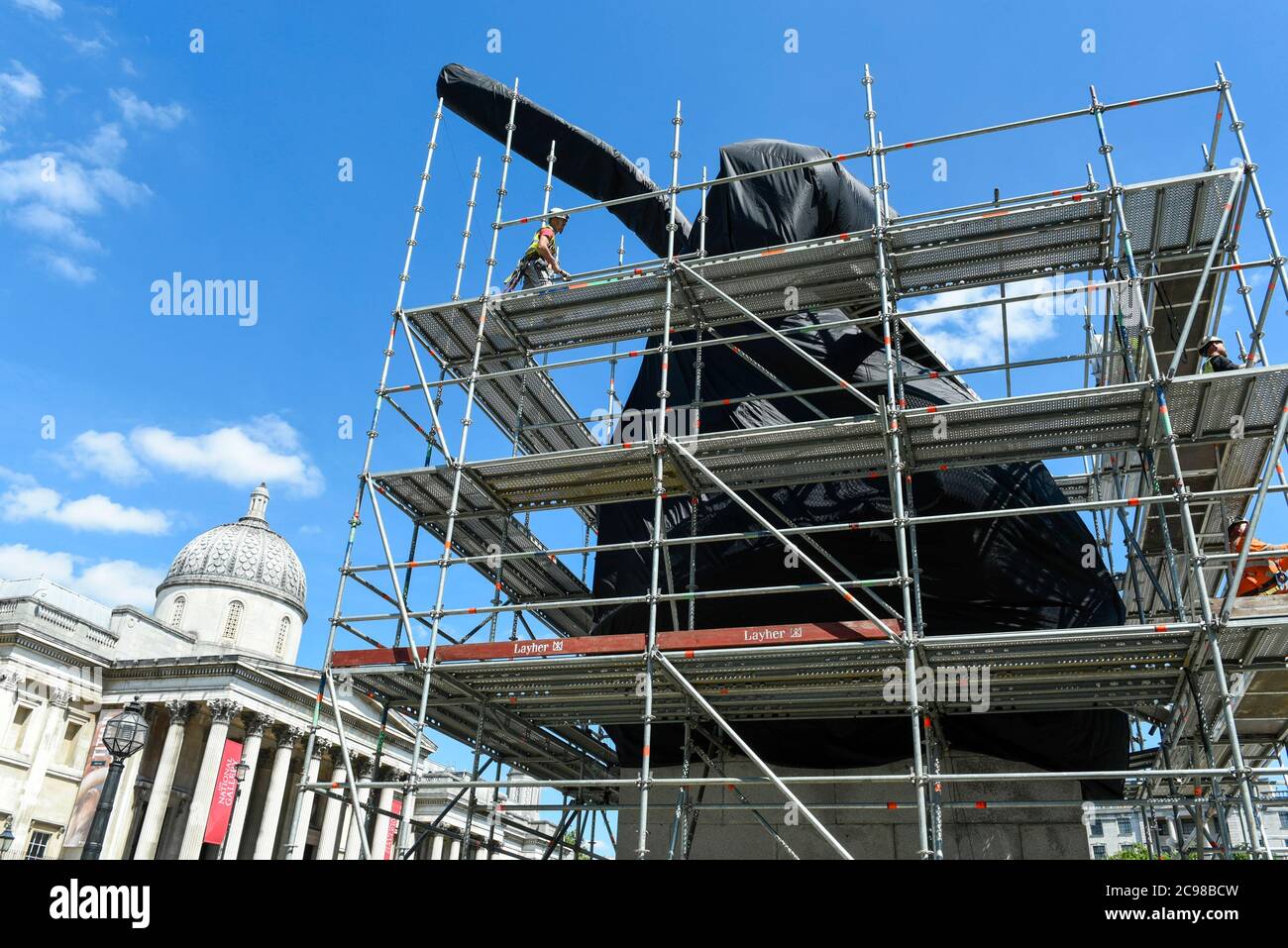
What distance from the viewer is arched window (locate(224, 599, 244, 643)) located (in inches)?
2392

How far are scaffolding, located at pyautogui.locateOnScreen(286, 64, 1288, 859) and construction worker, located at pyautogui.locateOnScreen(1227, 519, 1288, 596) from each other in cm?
41

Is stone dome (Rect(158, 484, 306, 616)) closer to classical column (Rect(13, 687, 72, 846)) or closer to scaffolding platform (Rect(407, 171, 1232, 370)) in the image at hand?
classical column (Rect(13, 687, 72, 846))

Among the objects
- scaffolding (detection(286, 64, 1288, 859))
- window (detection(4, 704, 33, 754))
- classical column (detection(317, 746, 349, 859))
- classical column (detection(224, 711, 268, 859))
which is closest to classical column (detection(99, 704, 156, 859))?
window (detection(4, 704, 33, 754))

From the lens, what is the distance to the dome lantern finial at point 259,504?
6846 centimetres

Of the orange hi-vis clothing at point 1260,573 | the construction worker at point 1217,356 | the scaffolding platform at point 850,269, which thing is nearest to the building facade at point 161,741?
the scaffolding platform at point 850,269

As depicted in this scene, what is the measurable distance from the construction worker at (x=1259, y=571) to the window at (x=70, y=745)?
4945 cm

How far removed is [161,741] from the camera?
48812 mm

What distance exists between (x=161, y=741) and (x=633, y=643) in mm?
46576
